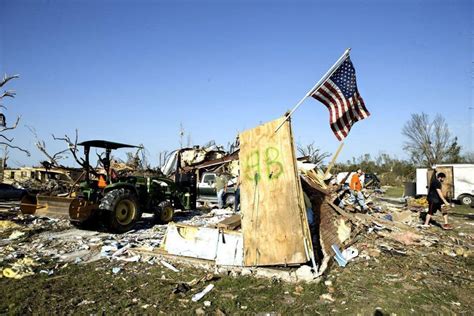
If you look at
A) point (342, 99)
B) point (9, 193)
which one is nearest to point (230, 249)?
point (342, 99)

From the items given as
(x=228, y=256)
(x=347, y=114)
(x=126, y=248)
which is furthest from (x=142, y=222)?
(x=347, y=114)

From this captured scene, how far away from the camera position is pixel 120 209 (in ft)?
26.9

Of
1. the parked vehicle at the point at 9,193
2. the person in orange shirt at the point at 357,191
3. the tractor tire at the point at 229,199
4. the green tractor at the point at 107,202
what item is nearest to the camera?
the green tractor at the point at 107,202

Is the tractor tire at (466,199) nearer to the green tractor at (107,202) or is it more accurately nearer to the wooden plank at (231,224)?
the wooden plank at (231,224)

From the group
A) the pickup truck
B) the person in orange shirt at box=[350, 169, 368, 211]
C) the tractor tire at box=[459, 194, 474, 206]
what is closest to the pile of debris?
the person in orange shirt at box=[350, 169, 368, 211]

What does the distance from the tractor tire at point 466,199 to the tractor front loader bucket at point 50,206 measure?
1889 cm

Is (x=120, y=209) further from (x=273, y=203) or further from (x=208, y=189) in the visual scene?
(x=208, y=189)

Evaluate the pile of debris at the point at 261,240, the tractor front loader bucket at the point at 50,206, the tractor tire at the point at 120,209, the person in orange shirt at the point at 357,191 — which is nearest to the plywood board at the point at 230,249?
the pile of debris at the point at 261,240

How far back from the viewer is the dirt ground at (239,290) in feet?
13.1

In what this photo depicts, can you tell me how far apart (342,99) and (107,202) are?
603cm

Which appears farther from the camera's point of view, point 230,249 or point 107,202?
point 107,202

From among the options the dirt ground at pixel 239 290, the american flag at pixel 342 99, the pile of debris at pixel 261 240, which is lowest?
the dirt ground at pixel 239 290

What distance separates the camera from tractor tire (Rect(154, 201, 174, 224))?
9828 millimetres

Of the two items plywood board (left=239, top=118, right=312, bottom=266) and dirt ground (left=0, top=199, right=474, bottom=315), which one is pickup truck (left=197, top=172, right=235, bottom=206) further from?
dirt ground (left=0, top=199, right=474, bottom=315)
